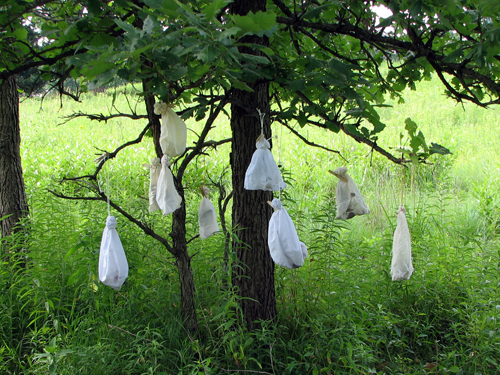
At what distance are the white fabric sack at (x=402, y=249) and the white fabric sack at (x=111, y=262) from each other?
1.48 meters

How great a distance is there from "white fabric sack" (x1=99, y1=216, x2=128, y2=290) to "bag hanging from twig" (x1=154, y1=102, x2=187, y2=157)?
44 cm

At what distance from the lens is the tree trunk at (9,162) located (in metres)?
3.61

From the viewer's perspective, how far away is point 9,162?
3.64 m

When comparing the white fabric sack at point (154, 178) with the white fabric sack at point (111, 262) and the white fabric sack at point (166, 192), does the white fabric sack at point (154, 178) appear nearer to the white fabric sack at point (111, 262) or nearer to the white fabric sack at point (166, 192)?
the white fabric sack at point (166, 192)

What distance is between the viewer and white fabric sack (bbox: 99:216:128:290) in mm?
1864

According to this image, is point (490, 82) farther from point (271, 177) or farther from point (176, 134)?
point (176, 134)

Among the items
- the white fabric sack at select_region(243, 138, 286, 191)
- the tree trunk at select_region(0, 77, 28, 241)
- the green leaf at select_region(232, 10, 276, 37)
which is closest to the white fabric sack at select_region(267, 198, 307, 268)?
the white fabric sack at select_region(243, 138, 286, 191)

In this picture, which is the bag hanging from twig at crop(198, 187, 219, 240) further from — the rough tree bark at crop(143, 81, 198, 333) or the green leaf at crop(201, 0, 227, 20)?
the green leaf at crop(201, 0, 227, 20)

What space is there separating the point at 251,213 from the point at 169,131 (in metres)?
0.77

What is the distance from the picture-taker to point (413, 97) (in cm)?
1256

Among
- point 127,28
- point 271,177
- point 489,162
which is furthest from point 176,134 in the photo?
point 489,162

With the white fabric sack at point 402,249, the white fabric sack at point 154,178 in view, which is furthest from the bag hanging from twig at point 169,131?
the white fabric sack at point 402,249

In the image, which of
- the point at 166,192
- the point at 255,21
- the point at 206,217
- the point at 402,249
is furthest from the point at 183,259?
the point at 255,21

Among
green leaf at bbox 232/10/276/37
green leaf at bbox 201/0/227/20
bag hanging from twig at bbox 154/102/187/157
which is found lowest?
bag hanging from twig at bbox 154/102/187/157
